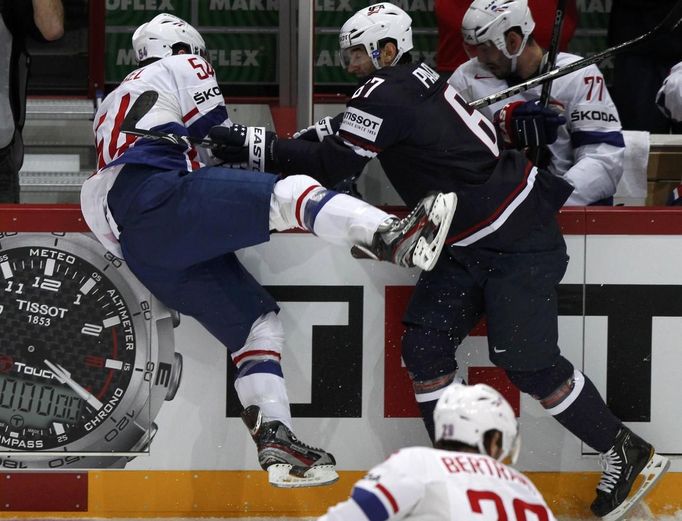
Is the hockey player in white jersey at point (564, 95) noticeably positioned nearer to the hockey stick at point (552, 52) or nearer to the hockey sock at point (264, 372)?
the hockey stick at point (552, 52)

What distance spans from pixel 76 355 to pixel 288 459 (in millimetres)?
690

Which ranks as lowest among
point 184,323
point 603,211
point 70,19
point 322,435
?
point 322,435

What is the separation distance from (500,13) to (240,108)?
5.52 feet

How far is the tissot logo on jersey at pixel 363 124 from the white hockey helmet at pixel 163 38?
58 centimetres

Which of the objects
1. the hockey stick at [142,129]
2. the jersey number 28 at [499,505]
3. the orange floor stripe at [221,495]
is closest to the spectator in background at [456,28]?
the hockey stick at [142,129]

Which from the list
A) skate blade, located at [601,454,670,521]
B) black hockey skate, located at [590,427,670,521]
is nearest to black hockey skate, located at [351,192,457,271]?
black hockey skate, located at [590,427,670,521]

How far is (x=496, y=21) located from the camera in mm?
4309

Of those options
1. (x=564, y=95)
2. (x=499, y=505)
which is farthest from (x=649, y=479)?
(x=499, y=505)

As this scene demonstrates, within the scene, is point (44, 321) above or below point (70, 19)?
below

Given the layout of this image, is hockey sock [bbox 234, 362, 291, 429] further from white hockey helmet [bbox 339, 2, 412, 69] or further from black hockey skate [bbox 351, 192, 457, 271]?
white hockey helmet [bbox 339, 2, 412, 69]

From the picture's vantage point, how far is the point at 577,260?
3840mm

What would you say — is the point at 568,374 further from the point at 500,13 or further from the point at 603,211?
the point at 500,13

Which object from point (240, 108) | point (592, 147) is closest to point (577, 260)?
point (592, 147)

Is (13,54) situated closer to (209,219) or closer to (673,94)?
(209,219)
